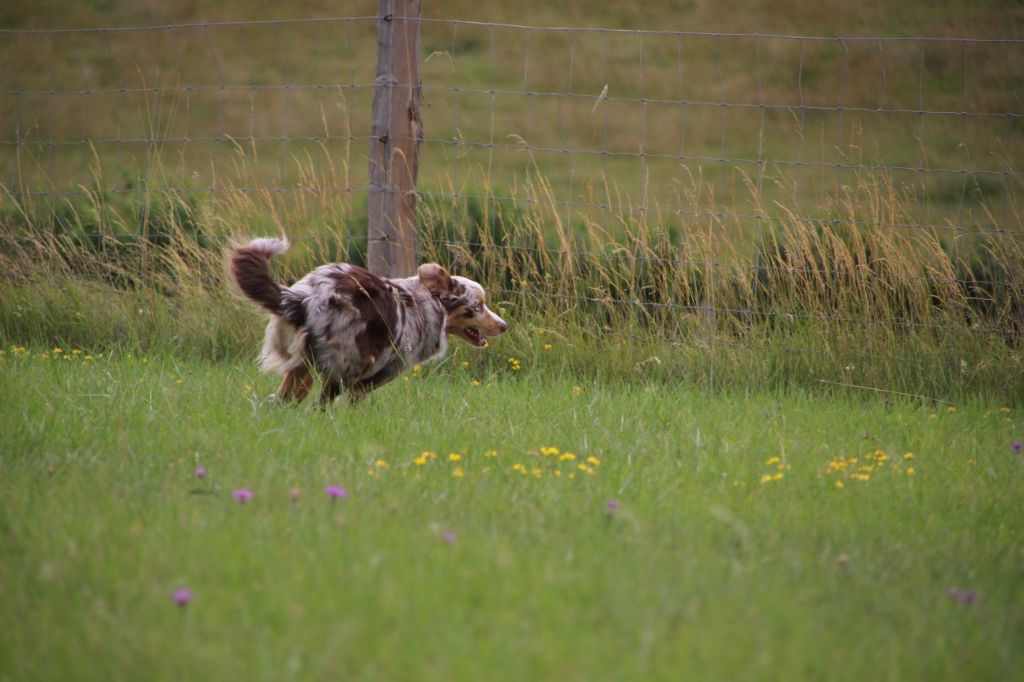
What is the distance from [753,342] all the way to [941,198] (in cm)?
680

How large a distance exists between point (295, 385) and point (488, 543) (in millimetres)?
2419

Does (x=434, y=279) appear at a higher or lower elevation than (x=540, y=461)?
higher

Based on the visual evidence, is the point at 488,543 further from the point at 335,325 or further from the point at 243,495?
the point at 335,325

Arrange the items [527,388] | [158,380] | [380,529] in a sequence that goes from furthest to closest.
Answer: [527,388]
[158,380]
[380,529]

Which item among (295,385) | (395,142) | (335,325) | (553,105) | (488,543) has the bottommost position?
(295,385)

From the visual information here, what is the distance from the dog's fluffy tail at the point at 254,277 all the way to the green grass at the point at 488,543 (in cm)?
50

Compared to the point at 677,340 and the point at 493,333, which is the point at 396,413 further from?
the point at 677,340

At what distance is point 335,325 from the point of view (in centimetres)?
507

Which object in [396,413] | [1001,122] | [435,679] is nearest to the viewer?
[435,679]

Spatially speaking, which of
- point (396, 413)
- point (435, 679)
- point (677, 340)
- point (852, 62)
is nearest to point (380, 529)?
point (435, 679)

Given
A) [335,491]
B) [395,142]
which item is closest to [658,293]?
[395,142]

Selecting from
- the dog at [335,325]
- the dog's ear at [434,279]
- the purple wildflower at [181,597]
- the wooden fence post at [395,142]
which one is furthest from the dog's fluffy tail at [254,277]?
the purple wildflower at [181,597]

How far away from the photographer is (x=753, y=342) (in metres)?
6.46

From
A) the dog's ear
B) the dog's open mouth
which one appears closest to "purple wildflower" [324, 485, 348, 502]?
the dog's ear
